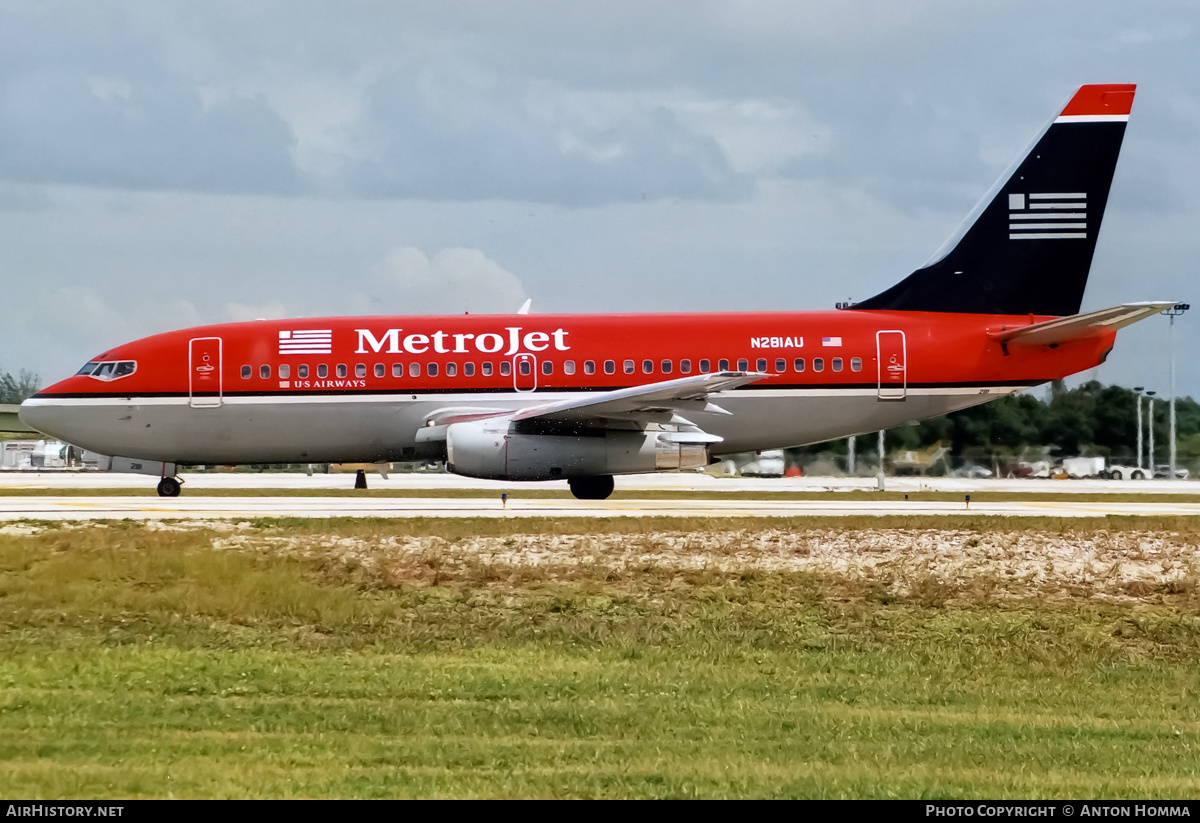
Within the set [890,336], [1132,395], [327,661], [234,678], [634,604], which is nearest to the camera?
[234,678]

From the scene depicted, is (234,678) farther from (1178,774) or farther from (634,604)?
(1178,774)

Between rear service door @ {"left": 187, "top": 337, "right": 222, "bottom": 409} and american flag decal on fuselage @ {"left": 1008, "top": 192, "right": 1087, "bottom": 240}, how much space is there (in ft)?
55.2

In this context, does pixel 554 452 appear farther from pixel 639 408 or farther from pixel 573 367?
pixel 573 367

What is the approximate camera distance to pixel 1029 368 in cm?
2770

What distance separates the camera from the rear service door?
28.3 m

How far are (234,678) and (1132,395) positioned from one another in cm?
4528

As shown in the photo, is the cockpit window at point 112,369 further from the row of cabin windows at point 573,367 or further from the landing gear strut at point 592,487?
the landing gear strut at point 592,487

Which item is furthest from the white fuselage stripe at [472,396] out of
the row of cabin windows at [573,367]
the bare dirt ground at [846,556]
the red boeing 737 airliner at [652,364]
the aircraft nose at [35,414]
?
the bare dirt ground at [846,556]

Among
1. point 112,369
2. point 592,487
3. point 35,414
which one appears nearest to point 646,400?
point 592,487

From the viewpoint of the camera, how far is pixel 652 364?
90.6ft

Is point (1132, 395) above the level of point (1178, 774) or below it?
above

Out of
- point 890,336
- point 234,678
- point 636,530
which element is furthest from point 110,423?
point 234,678
